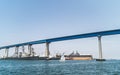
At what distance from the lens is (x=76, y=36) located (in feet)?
445

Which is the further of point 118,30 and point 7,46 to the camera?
point 7,46

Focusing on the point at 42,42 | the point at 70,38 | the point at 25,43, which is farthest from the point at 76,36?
the point at 25,43

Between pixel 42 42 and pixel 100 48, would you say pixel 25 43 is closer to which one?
pixel 42 42

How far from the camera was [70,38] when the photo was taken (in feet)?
461

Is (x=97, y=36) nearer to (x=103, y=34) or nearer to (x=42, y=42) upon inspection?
(x=103, y=34)

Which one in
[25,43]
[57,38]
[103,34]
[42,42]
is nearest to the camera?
[103,34]

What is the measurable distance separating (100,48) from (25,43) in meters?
69.5

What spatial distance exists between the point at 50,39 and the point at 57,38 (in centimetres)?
904

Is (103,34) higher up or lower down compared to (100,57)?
higher up

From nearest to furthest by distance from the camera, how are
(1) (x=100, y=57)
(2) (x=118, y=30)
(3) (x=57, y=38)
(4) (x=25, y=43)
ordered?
(2) (x=118, y=30) < (1) (x=100, y=57) < (3) (x=57, y=38) < (4) (x=25, y=43)

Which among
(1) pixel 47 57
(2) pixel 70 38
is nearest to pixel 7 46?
(1) pixel 47 57

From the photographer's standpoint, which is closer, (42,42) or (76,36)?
(76,36)

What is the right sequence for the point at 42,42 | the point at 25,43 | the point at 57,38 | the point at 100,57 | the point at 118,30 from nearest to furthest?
1. the point at 118,30
2. the point at 100,57
3. the point at 57,38
4. the point at 42,42
5. the point at 25,43

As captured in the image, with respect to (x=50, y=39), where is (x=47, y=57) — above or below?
below
